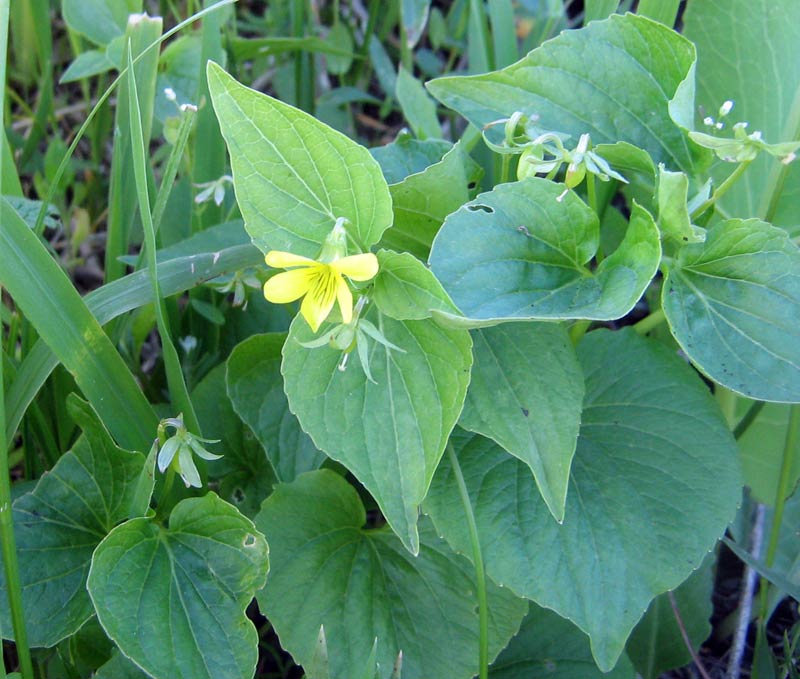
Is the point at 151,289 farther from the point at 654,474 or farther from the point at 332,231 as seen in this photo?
the point at 654,474

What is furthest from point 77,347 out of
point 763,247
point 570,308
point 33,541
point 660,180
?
point 763,247

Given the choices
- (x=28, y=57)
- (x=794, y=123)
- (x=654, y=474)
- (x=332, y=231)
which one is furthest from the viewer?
(x=28, y=57)

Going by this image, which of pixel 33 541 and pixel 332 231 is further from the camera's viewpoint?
pixel 33 541

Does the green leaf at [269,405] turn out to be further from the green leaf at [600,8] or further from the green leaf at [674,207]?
the green leaf at [600,8]

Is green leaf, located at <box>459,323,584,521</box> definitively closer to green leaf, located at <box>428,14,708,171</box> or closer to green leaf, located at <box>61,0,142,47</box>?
green leaf, located at <box>428,14,708,171</box>

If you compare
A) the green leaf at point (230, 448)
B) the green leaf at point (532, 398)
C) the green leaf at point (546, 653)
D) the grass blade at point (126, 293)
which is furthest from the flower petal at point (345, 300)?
the green leaf at point (546, 653)

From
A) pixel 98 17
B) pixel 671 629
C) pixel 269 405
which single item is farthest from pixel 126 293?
pixel 671 629

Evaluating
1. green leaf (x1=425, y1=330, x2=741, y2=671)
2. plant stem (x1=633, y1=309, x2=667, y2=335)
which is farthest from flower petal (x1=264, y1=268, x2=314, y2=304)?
plant stem (x1=633, y1=309, x2=667, y2=335)
